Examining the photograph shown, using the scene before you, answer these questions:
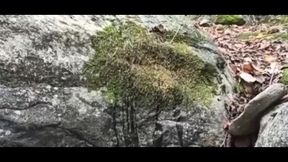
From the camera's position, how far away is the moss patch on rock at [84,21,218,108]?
2.41 m

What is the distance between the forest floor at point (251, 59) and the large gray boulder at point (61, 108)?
17 centimetres

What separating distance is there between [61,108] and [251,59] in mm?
1652

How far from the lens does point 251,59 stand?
3.26 meters

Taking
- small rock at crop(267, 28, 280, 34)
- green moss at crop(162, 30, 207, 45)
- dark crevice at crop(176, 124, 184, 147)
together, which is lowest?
dark crevice at crop(176, 124, 184, 147)

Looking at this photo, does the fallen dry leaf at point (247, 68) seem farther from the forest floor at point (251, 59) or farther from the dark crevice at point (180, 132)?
the dark crevice at point (180, 132)

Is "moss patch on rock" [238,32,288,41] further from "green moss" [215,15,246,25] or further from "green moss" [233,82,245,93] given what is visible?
"green moss" [233,82,245,93]

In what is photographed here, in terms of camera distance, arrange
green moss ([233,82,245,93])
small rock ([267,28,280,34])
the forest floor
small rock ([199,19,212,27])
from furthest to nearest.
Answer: small rock ([199,19,212,27]) → small rock ([267,28,280,34]) → green moss ([233,82,245,93]) → the forest floor

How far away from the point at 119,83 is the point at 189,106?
43 centimetres

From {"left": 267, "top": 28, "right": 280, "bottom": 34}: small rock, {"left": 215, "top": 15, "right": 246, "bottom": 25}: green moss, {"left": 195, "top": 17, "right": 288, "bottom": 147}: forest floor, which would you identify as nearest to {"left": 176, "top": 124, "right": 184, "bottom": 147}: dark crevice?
{"left": 195, "top": 17, "right": 288, "bottom": 147}: forest floor

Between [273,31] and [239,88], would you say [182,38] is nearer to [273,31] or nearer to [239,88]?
[239,88]

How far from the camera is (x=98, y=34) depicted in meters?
2.73

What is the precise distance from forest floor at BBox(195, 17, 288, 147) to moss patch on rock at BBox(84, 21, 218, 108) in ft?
0.84

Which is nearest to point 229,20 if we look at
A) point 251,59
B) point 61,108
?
point 251,59
